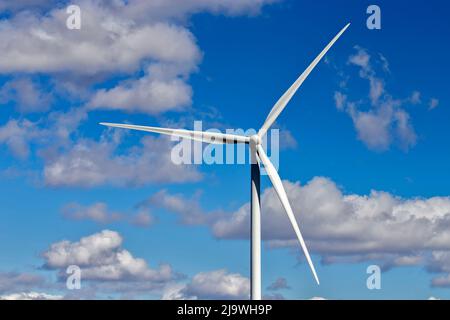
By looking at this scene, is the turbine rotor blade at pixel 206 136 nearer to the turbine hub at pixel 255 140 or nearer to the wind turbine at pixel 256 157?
the wind turbine at pixel 256 157

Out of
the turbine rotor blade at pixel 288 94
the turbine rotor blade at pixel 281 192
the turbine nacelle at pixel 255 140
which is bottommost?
the turbine rotor blade at pixel 281 192

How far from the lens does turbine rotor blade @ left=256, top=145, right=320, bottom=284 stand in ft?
278

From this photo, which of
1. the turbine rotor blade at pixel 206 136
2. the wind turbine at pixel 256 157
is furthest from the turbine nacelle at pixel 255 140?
the turbine rotor blade at pixel 206 136

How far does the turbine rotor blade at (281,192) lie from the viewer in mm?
84625

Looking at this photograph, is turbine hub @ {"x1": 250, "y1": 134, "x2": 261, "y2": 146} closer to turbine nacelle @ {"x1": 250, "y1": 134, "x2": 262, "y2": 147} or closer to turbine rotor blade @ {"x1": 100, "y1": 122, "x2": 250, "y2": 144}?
turbine nacelle @ {"x1": 250, "y1": 134, "x2": 262, "y2": 147}

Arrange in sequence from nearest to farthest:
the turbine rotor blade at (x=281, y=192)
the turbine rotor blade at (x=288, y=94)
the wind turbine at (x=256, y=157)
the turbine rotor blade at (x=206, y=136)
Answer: the turbine rotor blade at (x=281, y=192) < the wind turbine at (x=256, y=157) < the turbine rotor blade at (x=206, y=136) < the turbine rotor blade at (x=288, y=94)

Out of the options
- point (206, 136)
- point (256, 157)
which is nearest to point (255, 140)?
point (256, 157)

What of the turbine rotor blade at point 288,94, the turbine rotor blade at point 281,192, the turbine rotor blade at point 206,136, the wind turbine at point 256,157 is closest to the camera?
the turbine rotor blade at point 281,192

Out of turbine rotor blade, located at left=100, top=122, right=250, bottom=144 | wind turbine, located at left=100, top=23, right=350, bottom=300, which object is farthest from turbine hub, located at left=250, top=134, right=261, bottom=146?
turbine rotor blade, located at left=100, top=122, right=250, bottom=144

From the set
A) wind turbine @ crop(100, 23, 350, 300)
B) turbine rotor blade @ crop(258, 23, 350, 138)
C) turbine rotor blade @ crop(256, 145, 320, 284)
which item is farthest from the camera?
turbine rotor blade @ crop(258, 23, 350, 138)

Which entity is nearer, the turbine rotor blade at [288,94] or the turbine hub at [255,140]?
the turbine hub at [255,140]
